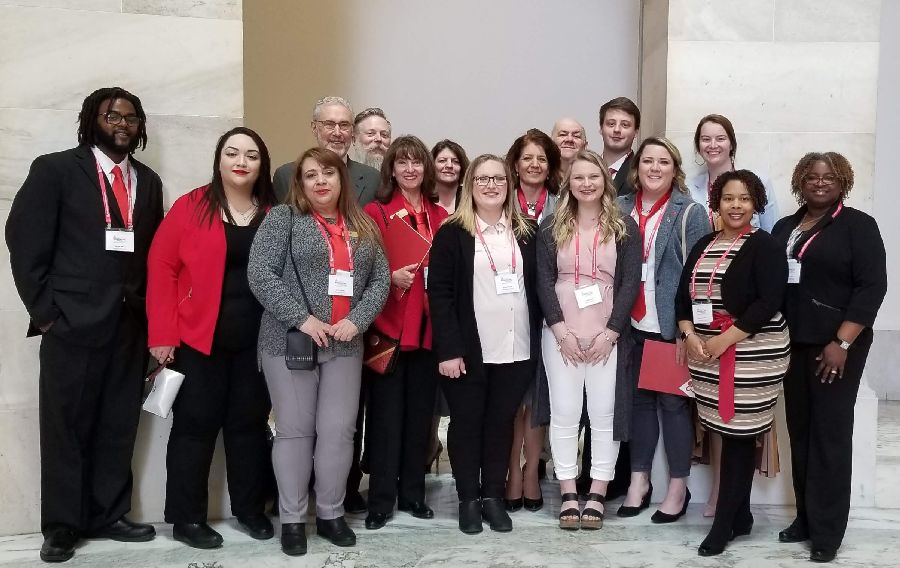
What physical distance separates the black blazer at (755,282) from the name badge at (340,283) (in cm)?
151

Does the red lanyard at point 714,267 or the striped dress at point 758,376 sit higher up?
the red lanyard at point 714,267

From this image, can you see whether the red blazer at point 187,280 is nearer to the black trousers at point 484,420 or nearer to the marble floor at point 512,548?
the marble floor at point 512,548

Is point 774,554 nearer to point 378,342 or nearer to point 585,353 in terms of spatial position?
point 585,353

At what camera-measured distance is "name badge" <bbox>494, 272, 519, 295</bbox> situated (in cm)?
359

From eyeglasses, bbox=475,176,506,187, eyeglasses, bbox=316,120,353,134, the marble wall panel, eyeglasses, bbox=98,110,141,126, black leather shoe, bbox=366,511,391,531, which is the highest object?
the marble wall panel

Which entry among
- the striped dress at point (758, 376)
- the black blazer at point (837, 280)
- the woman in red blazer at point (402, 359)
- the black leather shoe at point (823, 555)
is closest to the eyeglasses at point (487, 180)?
the woman in red blazer at point (402, 359)

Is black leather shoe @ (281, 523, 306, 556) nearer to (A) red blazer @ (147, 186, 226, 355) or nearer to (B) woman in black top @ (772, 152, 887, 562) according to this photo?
(A) red blazer @ (147, 186, 226, 355)

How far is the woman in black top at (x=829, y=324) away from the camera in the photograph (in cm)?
334

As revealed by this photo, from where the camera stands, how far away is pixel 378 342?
3643 mm

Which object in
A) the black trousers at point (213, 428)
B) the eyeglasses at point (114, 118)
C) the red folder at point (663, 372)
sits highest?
the eyeglasses at point (114, 118)

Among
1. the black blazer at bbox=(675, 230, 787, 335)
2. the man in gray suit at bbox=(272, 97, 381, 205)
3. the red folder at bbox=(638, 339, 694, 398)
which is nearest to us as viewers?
the black blazer at bbox=(675, 230, 787, 335)

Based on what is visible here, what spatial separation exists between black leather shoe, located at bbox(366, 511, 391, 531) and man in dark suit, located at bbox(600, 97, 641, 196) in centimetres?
194

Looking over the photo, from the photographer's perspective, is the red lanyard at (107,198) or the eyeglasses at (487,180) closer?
the red lanyard at (107,198)

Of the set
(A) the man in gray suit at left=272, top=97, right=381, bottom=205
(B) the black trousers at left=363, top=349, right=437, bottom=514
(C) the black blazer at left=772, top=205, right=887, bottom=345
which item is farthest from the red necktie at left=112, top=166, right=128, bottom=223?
(C) the black blazer at left=772, top=205, right=887, bottom=345
